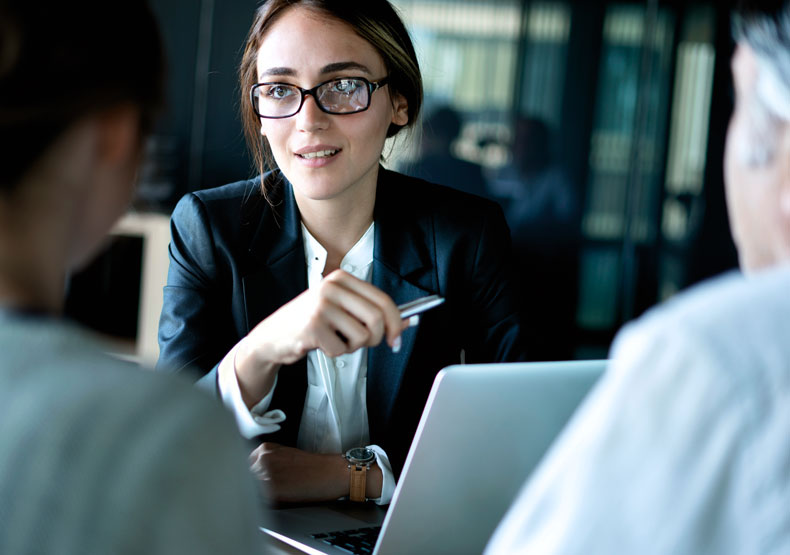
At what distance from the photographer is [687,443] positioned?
69 centimetres

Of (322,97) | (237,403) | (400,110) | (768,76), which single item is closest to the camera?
(768,76)

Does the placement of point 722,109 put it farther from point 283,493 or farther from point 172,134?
point 283,493

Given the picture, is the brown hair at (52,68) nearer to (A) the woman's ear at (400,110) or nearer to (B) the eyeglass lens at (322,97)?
(B) the eyeglass lens at (322,97)

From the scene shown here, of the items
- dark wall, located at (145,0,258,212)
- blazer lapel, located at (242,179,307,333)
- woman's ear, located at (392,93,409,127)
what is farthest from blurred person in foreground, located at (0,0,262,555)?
dark wall, located at (145,0,258,212)

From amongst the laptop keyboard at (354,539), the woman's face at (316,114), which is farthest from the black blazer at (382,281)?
the laptop keyboard at (354,539)

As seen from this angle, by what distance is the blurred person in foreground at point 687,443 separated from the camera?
26.6 inches

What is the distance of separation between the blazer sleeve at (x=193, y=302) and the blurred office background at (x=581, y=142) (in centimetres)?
247

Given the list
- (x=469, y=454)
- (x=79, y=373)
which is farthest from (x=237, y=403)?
(x=79, y=373)

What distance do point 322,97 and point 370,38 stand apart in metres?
0.17

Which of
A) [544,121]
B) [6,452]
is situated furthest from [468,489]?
[544,121]

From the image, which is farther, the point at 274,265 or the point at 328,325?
the point at 274,265

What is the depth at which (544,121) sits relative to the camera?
4383 millimetres

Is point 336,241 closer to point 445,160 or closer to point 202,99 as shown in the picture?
point 445,160

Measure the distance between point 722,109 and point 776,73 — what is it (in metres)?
3.70
